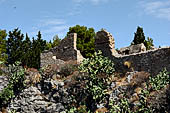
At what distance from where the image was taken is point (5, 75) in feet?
81.5

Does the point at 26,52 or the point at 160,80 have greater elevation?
the point at 26,52

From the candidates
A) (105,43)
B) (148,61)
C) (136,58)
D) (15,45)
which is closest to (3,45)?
(15,45)

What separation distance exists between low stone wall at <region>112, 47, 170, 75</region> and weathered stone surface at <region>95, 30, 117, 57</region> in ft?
2.70

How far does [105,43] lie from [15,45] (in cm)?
1775

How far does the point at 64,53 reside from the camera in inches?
1057

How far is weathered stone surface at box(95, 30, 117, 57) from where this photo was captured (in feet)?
76.0

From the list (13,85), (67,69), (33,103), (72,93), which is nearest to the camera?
(72,93)

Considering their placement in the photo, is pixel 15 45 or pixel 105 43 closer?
pixel 105 43

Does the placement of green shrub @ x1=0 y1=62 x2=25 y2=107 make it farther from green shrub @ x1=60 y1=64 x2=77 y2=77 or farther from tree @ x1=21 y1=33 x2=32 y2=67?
tree @ x1=21 y1=33 x2=32 y2=67

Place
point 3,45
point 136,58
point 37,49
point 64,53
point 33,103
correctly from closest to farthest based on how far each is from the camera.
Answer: point 136,58
point 33,103
point 64,53
point 37,49
point 3,45

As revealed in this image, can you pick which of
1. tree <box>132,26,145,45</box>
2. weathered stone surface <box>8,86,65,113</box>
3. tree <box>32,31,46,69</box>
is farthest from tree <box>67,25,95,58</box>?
weathered stone surface <box>8,86,65,113</box>

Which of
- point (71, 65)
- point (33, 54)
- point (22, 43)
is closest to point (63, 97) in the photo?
point (71, 65)

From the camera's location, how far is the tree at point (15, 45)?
3517 centimetres

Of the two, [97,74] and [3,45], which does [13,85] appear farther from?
[3,45]
